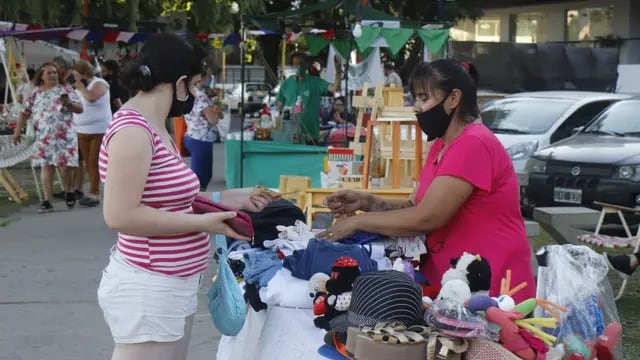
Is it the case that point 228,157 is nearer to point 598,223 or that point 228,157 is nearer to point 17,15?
point 598,223

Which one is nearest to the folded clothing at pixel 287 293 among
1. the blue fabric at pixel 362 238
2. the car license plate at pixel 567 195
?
the blue fabric at pixel 362 238

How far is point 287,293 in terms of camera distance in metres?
3.76

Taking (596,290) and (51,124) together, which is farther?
(51,124)

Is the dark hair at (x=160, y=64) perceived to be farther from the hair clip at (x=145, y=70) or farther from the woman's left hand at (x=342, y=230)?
the woman's left hand at (x=342, y=230)

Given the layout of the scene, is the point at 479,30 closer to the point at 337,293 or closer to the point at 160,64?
the point at 337,293

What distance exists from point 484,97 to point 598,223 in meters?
8.18

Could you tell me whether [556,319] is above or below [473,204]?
below

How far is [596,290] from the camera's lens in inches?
165

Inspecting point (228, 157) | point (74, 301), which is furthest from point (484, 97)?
point (74, 301)

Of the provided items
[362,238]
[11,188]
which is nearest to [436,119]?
[362,238]

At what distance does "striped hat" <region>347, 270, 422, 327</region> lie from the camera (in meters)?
3.16

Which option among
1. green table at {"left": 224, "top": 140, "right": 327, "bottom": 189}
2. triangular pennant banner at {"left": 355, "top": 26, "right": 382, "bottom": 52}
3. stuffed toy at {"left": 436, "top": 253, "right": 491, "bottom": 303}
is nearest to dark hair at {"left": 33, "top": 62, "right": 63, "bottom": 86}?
green table at {"left": 224, "top": 140, "right": 327, "bottom": 189}

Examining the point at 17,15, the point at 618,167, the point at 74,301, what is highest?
the point at 17,15

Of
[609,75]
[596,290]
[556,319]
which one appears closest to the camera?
[556,319]
